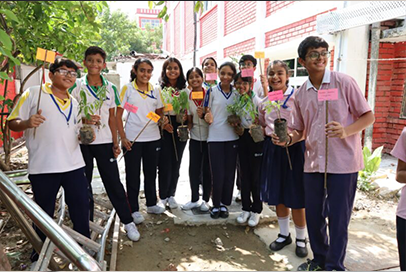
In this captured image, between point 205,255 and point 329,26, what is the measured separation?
3857 millimetres

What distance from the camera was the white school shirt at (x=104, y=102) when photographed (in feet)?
8.94

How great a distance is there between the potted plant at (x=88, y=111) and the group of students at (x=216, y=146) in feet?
0.15

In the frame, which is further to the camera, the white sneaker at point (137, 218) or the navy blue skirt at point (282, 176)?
→ the white sneaker at point (137, 218)

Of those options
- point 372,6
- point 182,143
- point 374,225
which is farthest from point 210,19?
point 374,225

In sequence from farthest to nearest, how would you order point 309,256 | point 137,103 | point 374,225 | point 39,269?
1. point 374,225
2. point 137,103
3. point 309,256
4. point 39,269

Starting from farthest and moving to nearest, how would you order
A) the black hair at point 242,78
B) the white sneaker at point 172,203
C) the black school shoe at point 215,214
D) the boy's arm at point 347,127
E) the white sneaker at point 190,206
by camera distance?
the white sneaker at point 172,203 → the white sneaker at point 190,206 → the black school shoe at point 215,214 → the black hair at point 242,78 → the boy's arm at point 347,127

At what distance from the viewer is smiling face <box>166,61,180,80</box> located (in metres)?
3.48

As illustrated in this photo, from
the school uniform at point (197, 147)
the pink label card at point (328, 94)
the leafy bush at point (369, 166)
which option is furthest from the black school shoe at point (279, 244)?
the leafy bush at point (369, 166)

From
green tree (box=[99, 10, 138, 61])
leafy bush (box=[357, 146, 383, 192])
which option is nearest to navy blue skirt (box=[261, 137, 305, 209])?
leafy bush (box=[357, 146, 383, 192])

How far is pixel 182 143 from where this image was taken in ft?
12.1

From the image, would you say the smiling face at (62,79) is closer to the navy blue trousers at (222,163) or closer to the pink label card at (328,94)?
the navy blue trousers at (222,163)

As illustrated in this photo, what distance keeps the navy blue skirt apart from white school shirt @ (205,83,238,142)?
0.49 m

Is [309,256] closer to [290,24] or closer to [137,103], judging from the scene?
[137,103]

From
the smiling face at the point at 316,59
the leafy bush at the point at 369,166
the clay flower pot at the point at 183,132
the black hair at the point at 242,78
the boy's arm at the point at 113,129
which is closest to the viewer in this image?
the smiling face at the point at 316,59
